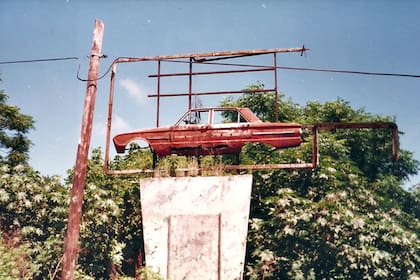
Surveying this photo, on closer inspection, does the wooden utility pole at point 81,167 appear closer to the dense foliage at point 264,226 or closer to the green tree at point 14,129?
the dense foliage at point 264,226

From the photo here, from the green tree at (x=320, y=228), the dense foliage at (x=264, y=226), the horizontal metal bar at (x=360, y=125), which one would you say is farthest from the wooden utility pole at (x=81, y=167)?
the horizontal metal bar at (x=360, y=125)

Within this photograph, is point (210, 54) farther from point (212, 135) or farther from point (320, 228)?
point (320, 228)

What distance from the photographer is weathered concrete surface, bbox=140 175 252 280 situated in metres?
8.65

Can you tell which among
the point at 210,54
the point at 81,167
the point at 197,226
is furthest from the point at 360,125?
the point at 81,167

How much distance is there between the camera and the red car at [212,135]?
9.09m

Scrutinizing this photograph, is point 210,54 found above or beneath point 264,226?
above

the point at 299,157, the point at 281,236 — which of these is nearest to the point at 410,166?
the point at 299,157

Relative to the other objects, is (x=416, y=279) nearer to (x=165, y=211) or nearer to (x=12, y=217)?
(x=165, y=211)

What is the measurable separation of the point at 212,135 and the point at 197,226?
90.3 inches

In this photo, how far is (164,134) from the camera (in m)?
9.57

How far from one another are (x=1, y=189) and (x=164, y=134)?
701 cm

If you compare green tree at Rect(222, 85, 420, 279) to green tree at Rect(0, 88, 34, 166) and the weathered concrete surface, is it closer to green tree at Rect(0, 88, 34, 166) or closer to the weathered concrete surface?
the weathered concrete surface

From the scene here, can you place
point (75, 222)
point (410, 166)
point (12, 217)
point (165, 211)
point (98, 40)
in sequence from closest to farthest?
point (75, 222)
point (98, 40)
point (165, 211)
point (12, 217)
point (410, 166)

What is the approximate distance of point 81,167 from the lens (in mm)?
7457
